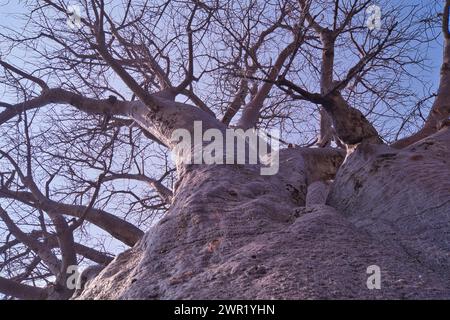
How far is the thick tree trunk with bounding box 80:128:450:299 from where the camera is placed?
1013mm

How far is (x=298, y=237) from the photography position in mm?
1289

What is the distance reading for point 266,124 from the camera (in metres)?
5.05

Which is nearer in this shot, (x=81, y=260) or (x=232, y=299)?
(x=232, y=299)

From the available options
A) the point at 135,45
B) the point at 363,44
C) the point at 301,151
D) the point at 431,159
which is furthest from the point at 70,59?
the point at 431,159

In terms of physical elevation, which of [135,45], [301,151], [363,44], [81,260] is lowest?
[81,260]

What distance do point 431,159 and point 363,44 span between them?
1.39 metres

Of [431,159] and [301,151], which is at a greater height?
[301,151]

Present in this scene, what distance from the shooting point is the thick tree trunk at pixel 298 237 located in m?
1.01

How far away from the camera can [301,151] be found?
2863mm

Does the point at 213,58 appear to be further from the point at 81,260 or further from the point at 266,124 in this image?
the point at 81,260
